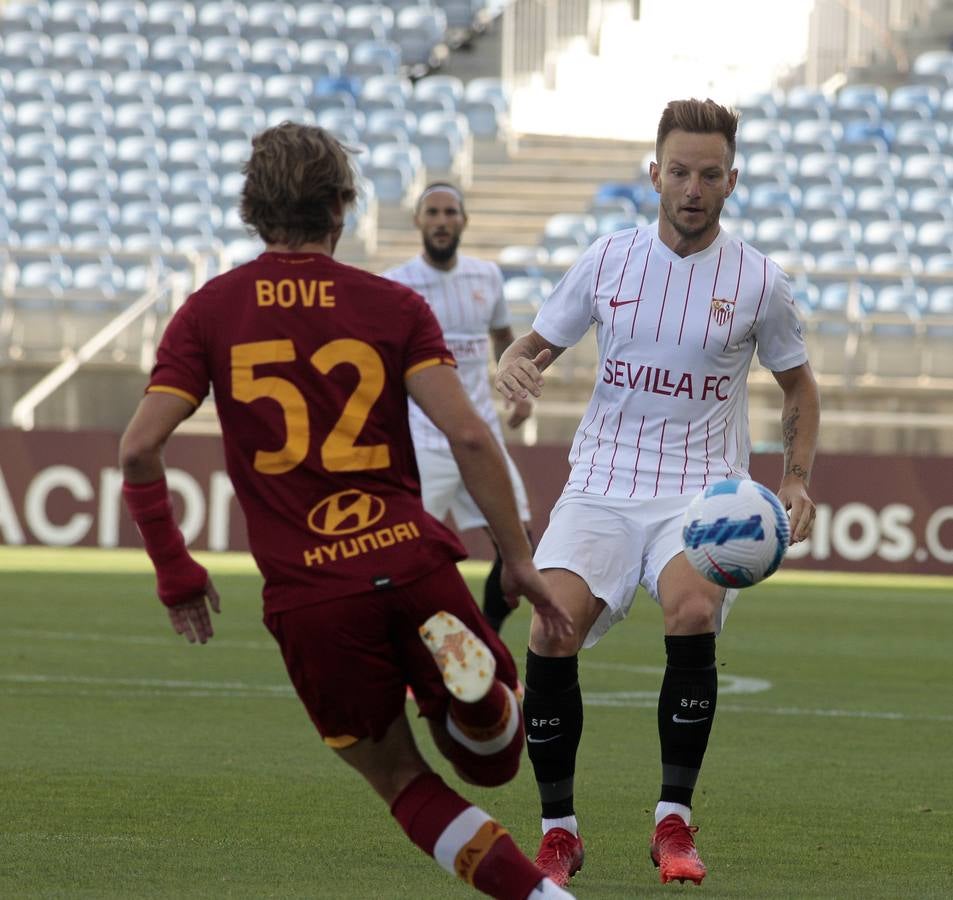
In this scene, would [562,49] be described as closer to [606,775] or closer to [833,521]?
[833,521]

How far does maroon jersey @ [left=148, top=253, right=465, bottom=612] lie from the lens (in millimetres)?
3932

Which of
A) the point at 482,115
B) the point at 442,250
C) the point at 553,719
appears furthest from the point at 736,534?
the point at 482,115

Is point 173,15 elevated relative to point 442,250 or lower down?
elevated

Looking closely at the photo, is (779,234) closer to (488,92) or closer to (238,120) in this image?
(488,92)

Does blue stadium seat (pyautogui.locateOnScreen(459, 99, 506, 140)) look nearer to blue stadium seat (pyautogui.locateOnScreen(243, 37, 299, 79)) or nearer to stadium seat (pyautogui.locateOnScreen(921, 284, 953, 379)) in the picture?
blue stadium seat (pyautogui.locateOnScreen(243, 37, 299, 79))

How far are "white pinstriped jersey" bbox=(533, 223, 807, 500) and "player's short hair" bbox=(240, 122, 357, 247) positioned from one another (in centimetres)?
181

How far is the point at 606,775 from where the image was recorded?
286 inches

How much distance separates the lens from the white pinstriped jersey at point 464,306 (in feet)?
34.0

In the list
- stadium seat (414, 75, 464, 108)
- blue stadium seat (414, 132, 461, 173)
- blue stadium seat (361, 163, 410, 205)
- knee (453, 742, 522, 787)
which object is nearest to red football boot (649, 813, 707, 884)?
knee (453, 742, 522, 787)

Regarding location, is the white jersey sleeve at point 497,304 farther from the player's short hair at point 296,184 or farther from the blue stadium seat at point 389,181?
the blue stadium seat at point 389,181

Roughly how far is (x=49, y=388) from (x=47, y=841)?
1455 centimetres

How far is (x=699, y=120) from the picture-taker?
558cm

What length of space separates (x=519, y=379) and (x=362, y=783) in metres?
2.19

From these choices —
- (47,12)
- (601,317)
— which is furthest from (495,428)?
(47,12)
